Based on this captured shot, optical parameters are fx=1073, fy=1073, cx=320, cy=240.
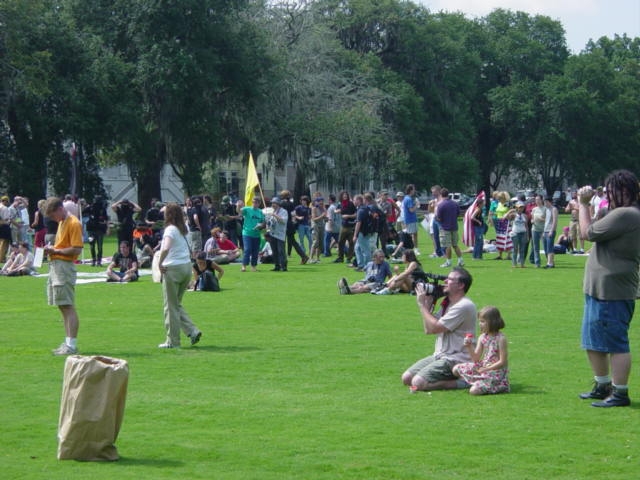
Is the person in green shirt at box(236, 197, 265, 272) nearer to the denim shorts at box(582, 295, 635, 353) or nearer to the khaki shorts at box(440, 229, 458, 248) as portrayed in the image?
the khaki shorts at box(440, 229, 458, 248)

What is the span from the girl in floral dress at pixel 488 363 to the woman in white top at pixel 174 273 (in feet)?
13.6

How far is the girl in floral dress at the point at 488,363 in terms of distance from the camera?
9.99 metres

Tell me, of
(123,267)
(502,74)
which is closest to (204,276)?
(123,267)

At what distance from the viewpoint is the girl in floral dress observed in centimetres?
999

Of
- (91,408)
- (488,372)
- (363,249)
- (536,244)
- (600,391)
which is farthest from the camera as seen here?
(536,244)

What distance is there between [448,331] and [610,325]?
5.92 feet

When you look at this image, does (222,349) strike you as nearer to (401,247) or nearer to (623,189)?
(623,189)

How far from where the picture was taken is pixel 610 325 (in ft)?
29.3

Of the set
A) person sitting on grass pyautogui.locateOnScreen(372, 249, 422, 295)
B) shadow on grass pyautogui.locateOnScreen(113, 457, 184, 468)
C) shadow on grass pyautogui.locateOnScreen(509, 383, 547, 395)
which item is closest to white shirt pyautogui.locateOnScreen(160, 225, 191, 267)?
shadow on grass pyautogui.locateOnScreen(509, 383, 547, 395)

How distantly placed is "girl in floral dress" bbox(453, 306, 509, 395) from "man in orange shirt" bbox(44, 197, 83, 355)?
475cm

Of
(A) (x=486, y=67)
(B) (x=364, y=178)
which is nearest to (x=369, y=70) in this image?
(B) (x=364, y=178)

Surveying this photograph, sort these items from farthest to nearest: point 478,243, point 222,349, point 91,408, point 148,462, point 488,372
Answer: point 478,243 → point 222,349 → point 488,372 → point 148,462 → point 91,408

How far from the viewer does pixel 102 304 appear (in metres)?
18.7

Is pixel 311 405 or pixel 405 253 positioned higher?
pixel 405 253
